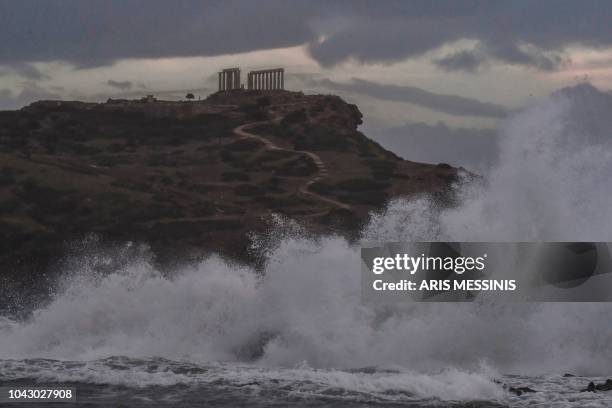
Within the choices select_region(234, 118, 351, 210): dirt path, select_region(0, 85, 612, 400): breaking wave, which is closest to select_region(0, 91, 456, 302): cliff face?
select_region(234, 118, 351, 210): dirt path

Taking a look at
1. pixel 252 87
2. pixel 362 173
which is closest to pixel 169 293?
pixel 362 173

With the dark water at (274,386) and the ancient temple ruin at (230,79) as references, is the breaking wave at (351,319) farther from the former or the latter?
the ancient temple ruin at (230,79)

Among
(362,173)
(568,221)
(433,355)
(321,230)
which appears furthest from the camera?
(362,173)

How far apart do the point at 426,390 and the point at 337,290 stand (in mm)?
9038

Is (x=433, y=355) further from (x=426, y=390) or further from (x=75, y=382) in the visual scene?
(x=75, y=382)

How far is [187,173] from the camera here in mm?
116250

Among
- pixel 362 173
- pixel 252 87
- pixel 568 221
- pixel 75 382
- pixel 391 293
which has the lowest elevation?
pixel 75 382

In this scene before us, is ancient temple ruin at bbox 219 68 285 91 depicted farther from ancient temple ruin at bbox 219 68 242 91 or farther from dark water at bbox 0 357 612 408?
dark water at bbox 0 357 612 408

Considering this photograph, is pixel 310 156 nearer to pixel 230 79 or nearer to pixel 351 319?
pixel 230 79

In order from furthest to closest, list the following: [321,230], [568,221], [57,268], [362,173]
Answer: [362,173] < [321,230] < [57,268] < [568,221]

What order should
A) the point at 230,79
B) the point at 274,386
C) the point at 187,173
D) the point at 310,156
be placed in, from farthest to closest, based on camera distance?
the point at 230,79 < the point at 310,156 < the point at 187,173 < the point at 274,386

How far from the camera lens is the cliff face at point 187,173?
85750 millimetres

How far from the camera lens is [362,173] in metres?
113

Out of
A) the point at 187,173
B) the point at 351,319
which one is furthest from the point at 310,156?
the point at 351,319
